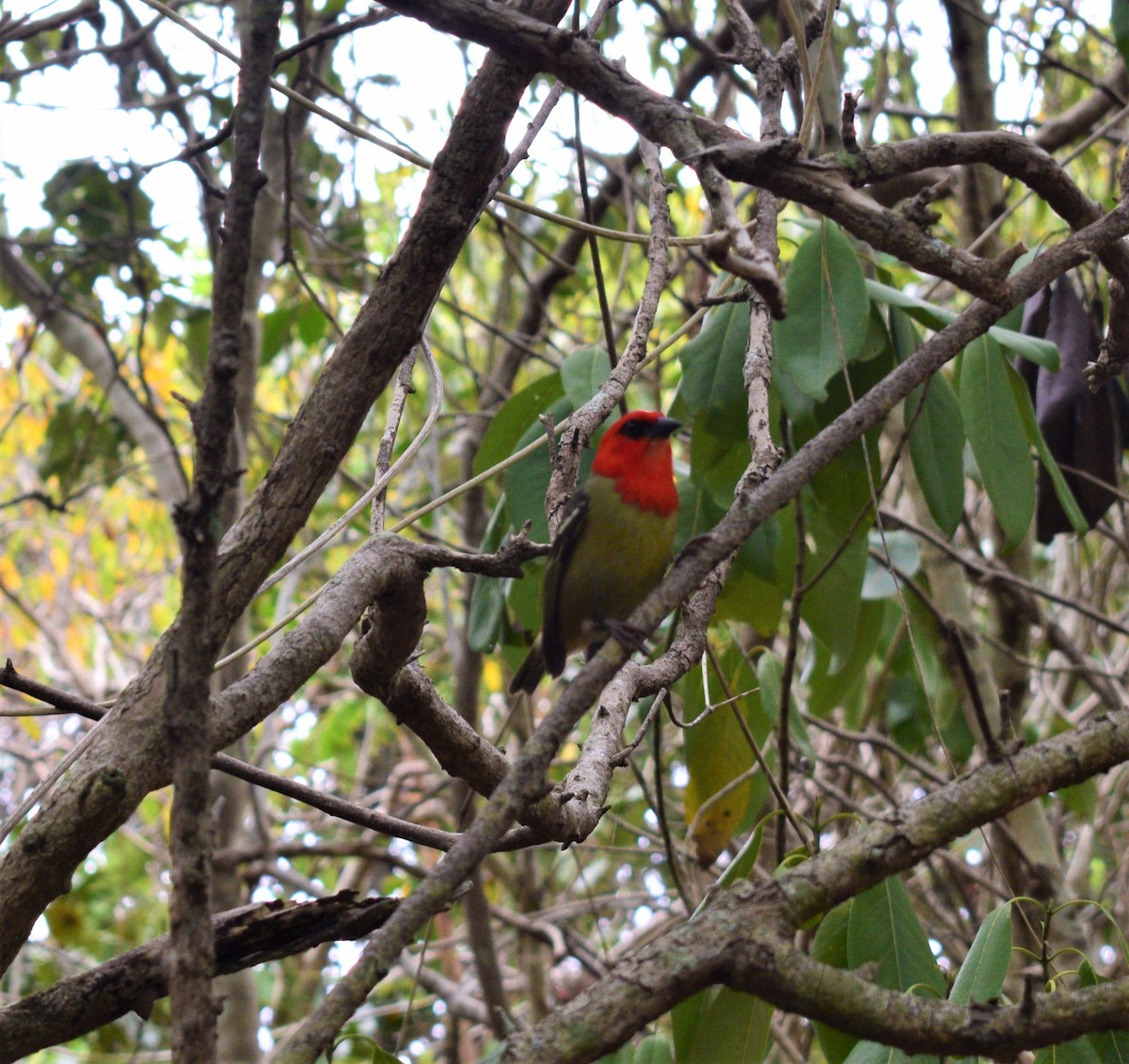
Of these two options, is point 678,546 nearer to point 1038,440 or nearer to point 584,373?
point 584,373

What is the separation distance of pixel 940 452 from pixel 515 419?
1.30 metres

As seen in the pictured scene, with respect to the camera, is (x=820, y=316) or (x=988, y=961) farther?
(x=820, y=316)

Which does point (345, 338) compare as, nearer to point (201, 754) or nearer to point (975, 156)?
point (201, 754)

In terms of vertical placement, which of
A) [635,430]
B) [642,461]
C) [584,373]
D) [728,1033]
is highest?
[584,373]

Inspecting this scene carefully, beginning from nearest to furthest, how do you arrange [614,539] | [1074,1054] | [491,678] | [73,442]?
[1074,1054], [614,539], [73,442], [491,678]

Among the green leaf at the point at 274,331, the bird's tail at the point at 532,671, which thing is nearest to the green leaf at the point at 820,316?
the bird's tail at the point at 532,671

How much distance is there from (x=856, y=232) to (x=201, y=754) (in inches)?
52.4

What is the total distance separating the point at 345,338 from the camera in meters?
1.94

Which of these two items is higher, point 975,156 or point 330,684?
point 330,684

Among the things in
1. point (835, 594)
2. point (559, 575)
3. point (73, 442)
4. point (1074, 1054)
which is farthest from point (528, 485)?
point (73, 442)

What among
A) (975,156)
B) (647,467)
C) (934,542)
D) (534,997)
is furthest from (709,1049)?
(534,997)

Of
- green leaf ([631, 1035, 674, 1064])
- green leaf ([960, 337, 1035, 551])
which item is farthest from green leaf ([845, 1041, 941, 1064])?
green leaf ([960, 337, 1035, 551])

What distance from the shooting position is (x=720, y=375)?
121 inches

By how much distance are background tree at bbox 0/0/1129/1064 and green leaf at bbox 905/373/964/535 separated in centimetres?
1
